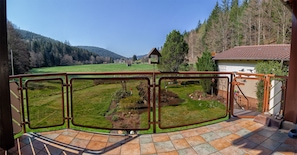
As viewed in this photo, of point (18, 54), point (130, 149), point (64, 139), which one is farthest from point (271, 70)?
point (18, 54)

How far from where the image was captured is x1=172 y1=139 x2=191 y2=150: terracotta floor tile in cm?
208

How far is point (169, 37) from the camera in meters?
15.8

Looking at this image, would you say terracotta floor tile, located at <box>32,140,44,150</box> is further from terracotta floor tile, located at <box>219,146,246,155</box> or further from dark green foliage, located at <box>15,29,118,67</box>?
dark green foliage, located at <box>15,29,118,67</box>

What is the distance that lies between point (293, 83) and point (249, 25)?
2026cm

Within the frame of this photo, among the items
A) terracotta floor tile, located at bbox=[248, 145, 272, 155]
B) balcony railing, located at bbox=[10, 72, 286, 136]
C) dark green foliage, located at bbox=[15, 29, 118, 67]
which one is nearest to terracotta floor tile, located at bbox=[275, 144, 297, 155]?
terracotta floor tile, located at bbox=[248, 145, 272, 155]

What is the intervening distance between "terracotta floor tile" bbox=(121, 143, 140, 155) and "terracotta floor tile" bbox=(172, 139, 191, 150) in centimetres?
52

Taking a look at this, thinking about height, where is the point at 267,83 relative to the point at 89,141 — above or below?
above

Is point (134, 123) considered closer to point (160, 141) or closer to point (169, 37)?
point (160, 141)

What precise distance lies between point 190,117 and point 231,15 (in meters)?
23.0

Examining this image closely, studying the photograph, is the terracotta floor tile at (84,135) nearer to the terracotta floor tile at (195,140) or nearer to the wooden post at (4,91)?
the wooden post at (4,91)

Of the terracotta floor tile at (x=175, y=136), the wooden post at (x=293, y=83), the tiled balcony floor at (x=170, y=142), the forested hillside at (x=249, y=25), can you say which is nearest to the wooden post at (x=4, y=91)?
the tiled balcony floor at (x=170, y=142)

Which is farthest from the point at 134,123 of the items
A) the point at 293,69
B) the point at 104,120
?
the point at 293,69

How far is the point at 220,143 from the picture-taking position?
2.18m

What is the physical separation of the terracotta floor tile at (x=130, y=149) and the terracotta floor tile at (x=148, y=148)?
0.05 m
